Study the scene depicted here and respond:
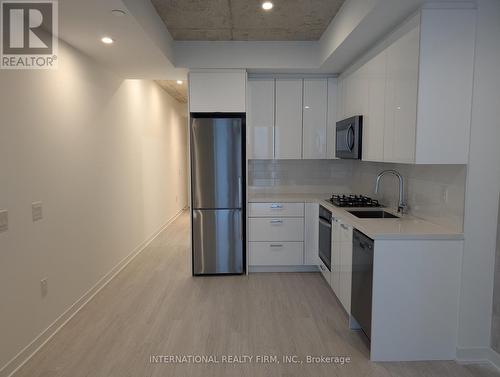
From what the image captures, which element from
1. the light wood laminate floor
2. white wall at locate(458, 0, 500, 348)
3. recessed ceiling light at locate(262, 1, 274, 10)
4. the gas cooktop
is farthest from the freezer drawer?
white wall at locate(458, 0, 500, 348)

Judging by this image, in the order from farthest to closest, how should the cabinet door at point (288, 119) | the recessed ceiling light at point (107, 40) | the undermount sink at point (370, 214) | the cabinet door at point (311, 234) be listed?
the cabinet door at point (288, 119) < the cabinet door at point (311, 234) < the undermount sink at point (370, 214) < the recessed ceiling light at point (107, 40)

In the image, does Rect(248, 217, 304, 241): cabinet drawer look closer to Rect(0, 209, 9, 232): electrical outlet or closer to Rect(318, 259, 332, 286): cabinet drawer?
Rect(318, 259, 332, 286): cabinet drawer

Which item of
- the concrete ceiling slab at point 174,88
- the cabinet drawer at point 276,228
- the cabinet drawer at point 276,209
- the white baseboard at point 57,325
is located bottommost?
the white baseboard at point 57,325

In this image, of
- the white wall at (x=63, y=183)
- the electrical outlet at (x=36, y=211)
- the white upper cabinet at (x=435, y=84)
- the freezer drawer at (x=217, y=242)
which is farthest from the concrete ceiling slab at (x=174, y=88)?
the white upper cabinet at (x=435, y=84)

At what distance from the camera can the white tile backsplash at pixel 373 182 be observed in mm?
2398

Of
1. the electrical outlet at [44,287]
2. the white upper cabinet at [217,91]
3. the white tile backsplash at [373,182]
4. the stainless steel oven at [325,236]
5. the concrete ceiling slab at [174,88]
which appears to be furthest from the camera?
the concrete ceiling slab at [174,88]

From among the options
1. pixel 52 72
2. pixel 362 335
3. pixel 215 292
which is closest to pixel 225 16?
pixel 52 72

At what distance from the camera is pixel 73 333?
8.98 ft

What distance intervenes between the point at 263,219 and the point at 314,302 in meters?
1.10

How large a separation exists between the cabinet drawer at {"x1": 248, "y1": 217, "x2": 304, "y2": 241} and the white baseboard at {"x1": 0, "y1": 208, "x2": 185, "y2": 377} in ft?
5.40

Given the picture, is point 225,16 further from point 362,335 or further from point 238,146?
point 362,335

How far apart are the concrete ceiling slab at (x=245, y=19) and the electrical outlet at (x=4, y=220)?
193 cm

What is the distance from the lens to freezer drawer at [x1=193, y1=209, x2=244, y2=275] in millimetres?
3918

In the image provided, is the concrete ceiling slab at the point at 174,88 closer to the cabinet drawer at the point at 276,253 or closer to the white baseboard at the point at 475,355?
the cabinet drawer at the point at 276,253
